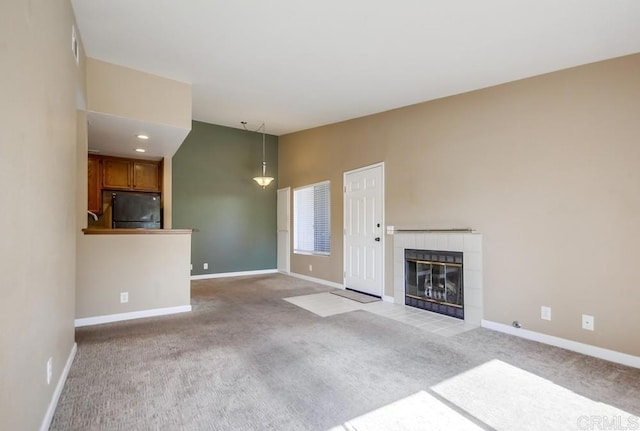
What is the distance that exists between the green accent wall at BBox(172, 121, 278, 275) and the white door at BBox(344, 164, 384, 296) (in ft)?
8.41

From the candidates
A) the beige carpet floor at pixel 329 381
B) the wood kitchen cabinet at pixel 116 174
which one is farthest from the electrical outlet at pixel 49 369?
the wood kitchen cabinet at pixel 116 174

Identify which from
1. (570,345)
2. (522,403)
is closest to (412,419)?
(522,403)

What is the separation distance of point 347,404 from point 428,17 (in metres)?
3.00

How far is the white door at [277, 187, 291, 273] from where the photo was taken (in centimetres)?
747

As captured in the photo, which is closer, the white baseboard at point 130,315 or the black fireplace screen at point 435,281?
the white baseboard at point 130,315

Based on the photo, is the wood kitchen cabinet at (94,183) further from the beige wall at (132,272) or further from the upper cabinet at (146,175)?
the beige wall at (132,272)

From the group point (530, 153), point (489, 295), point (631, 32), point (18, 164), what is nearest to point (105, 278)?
point (18, 164)

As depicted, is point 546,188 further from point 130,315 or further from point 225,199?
point 225,199

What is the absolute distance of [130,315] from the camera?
13.0ft

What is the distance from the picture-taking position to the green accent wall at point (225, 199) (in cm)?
676

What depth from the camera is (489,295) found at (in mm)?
A: 3732

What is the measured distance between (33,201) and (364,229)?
4447 mm

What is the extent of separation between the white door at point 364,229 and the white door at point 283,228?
200 centimetres

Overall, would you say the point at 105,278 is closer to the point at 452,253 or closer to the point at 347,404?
the point at 347,404
